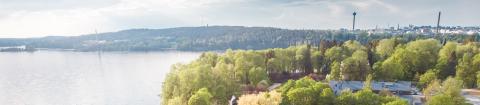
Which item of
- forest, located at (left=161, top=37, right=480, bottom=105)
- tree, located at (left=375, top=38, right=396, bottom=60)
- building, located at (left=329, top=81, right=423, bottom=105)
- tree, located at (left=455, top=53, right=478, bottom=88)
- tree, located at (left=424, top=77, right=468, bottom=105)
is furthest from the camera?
tree, located at (left=375, top=38, right=396, bottom=60)

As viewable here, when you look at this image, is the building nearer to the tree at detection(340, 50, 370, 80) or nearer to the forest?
the forest

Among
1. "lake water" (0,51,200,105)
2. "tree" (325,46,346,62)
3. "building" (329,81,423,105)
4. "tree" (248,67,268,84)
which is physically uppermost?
"tree" (325,46,346,62)

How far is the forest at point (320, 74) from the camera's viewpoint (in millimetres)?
42406

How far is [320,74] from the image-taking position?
273 feet

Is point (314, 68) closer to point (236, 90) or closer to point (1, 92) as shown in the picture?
point (236, 90)

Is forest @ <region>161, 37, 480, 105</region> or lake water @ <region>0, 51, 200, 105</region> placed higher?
forest @ <region>161, 37, 480, 105</region>

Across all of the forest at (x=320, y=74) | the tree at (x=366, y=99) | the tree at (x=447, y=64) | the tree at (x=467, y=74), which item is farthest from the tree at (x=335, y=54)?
the tree at (x=366, y=99)

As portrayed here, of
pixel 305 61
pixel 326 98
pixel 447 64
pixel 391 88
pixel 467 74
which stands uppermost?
pixel 447 64

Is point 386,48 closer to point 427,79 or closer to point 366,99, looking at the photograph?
point 427,79

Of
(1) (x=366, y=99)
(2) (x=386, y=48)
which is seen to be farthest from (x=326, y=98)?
(2) (x=386, y=48)

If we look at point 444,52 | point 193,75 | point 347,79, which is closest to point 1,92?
point 193,75

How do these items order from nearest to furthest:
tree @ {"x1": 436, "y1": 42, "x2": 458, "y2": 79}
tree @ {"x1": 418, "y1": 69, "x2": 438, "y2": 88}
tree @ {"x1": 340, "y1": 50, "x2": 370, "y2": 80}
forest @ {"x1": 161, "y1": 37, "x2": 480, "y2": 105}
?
forest @ {"x1": 161, "y1": 37, "x2": 480, "y2": 105} < tree @ {"x1": 418, "y1": 69, "x2": 438, "y2": 88} < tree @ {"x1": 340, "y1": 50, "x2": 370, "y2": 80} < tree @ {"x1": 436, "y1": 42, "x2": 458, "y2": 79}

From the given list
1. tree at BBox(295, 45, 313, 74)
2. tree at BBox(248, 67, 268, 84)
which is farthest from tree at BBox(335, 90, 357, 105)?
tree at BBox(295, 45, 313, 74)

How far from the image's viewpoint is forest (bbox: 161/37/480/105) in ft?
139
